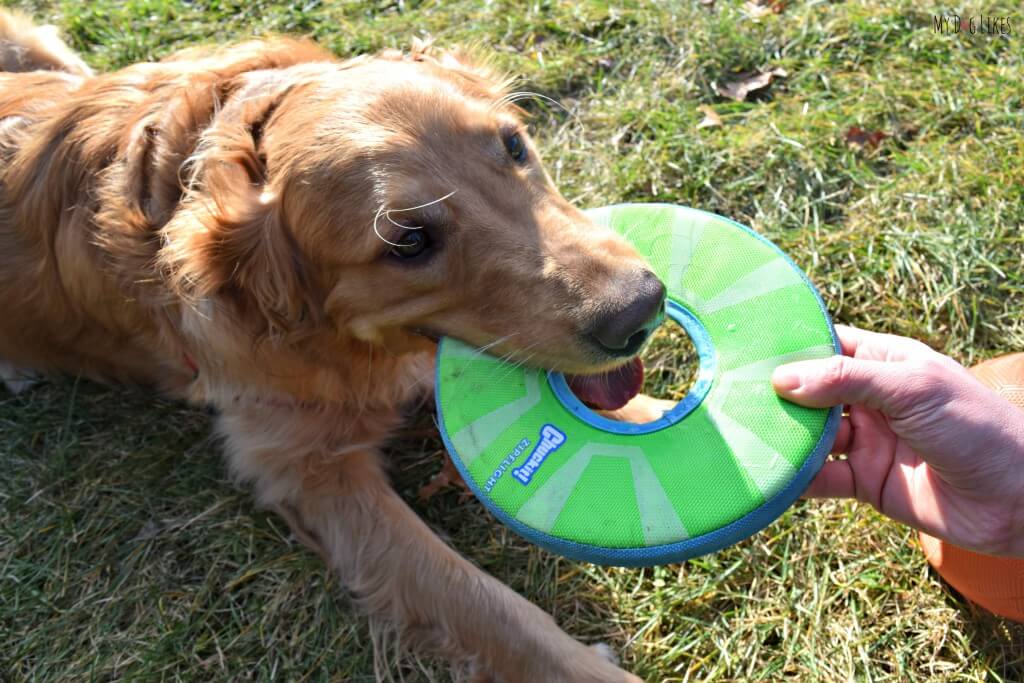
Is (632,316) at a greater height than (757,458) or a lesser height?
greater

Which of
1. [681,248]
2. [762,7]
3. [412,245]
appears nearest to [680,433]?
[681,248]

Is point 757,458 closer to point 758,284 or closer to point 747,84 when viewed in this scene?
point 758,284

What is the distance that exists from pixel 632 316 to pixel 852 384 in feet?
2.11

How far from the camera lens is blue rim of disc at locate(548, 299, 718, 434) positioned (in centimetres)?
269

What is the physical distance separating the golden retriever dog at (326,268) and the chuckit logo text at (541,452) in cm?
21

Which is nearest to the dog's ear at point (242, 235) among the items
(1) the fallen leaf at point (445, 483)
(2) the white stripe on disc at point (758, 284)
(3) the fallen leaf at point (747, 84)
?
(1) the fallen leaf at point (445, 483)

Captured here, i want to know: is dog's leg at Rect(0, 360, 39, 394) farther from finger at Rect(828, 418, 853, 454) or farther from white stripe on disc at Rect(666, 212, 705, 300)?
finger at Rect(828, 418, 853, 454)

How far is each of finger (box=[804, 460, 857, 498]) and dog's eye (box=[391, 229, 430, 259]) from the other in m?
1.55

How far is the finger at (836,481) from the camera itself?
2.97m

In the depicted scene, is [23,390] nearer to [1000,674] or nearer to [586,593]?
[586,593]

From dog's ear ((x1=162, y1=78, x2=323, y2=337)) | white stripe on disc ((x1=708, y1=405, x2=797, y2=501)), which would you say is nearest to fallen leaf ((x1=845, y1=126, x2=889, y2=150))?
white stripe on disc ((x1=708, y1=405, x2=797, y2=501))

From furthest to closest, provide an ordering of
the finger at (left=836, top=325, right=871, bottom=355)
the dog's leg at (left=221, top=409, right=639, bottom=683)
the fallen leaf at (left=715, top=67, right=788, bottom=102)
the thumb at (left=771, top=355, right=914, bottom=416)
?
the fallen leaf at (left=715, top=67, right=788, bottom=102) < the dog's leg at (left=221, top=409, right=639, bottom=683) < the finger at (left=836, top=325, right=871, bottom=355) < the thumb at (left=771, top=355, right=914, bottom=416)

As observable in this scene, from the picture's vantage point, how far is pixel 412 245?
2.80 m

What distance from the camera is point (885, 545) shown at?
3.33 meters
